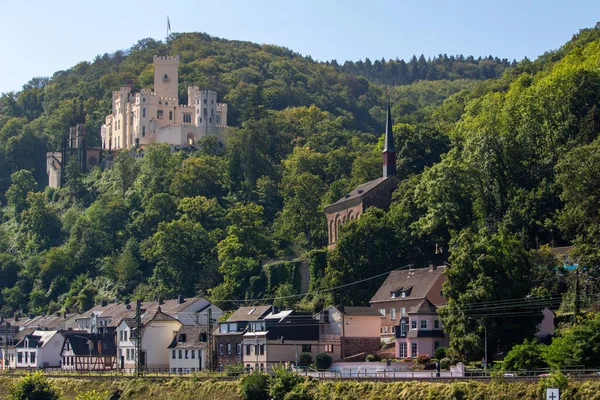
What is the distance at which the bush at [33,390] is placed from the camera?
240ft

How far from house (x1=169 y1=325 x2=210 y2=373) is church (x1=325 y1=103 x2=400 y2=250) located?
21.2 m

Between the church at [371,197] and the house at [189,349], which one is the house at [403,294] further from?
the church at [371,197]

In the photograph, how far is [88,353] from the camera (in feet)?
310

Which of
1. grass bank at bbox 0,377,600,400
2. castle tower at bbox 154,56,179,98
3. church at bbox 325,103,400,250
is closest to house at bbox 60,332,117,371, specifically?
grass bank at bbox 0,377,600,400

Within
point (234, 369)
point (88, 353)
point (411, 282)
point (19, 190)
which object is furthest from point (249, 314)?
point (19, 190)

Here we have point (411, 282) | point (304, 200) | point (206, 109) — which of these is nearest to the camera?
point (411, 282)

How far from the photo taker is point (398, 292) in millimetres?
81688

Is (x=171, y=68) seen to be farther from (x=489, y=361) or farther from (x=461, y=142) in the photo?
(x=489, y=361)

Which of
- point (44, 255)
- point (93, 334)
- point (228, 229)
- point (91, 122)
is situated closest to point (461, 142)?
point (228, 229)

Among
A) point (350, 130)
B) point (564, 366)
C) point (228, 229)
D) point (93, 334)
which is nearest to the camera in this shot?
point (564, 366)

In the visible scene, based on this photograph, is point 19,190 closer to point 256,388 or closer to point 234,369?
point 234,369

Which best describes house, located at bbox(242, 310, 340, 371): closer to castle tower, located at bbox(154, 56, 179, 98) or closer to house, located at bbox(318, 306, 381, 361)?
house, located at bbox(318, 306, 381, 361)

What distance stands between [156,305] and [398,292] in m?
29.4

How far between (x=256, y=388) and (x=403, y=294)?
61.3 feet
